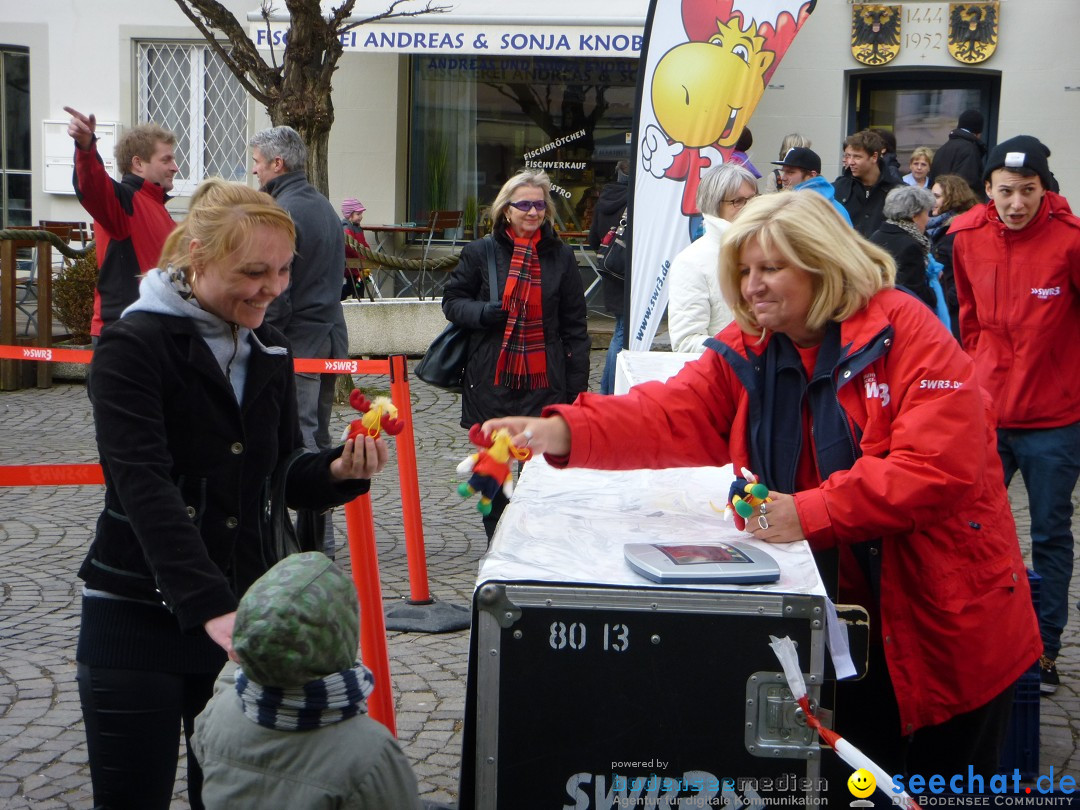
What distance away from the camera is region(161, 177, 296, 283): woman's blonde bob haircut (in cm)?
253

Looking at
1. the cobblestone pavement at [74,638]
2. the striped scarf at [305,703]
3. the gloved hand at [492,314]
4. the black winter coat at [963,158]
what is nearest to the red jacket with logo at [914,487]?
the striped scarf at [305,703]

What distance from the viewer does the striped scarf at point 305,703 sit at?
6.80 feet

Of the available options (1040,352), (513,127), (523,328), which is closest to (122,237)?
(523,328)

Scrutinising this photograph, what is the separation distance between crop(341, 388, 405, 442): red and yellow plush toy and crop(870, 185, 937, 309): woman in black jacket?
13.6ft

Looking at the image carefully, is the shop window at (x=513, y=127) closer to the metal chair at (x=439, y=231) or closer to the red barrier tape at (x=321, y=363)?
the metal chair at (x=439, y=231)

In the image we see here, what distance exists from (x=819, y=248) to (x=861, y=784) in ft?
3.43

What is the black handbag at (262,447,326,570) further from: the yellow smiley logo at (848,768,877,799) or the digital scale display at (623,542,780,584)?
the yellow smiley logo at (848,768,877,799)

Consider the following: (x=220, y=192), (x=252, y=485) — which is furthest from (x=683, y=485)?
(x=220, y=192)

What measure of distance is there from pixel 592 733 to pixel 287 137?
462 centimetres

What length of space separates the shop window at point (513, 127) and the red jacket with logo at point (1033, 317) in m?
9.99

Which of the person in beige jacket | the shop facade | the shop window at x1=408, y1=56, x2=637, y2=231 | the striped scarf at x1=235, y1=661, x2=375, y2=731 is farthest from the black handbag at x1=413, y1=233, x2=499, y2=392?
the shop window at x1=408, y1=56, x2=637, y2=231

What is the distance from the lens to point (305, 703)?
2.07m

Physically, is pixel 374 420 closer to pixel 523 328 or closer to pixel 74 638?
pixel 74 638

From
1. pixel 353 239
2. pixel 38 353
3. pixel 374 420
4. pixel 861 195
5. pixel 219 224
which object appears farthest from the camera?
pixel 353 239
